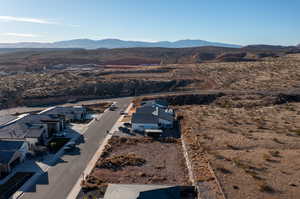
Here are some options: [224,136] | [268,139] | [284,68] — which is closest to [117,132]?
[224,136]

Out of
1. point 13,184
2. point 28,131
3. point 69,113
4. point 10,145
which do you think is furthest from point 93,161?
point 69,113

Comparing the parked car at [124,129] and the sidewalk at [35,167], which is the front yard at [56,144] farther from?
the parked car at [124,129]

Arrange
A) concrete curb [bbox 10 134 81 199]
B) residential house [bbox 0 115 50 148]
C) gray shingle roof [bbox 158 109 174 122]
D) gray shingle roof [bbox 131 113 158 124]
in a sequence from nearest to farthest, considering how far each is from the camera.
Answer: concrete curb [bbox 10 134 81 199] → residential house [bbox 0 115 50 148] → gray shingle roof [bbox 131 113 158 124] → gray shingle roof [bbox 158 109 174 122]

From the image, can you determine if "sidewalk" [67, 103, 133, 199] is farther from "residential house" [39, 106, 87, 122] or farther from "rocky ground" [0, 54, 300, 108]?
"rocky ground" [0, 54, 300, 108]

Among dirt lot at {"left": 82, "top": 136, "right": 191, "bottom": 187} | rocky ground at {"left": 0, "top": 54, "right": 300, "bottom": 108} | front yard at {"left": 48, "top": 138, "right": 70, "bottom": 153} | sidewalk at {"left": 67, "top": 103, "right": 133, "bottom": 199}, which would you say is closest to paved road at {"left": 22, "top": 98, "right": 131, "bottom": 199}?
sidewalk at {"left": 67, "top": 103, "right": 133, "bottom": 199}

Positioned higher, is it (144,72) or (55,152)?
(144,72)

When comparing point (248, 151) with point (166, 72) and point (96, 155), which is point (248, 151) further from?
point (166, 72)
